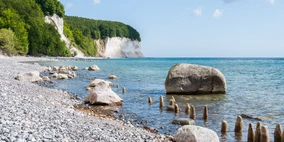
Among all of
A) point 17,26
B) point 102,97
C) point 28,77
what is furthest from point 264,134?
point 17,26

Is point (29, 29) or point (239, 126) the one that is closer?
point (239, 126)

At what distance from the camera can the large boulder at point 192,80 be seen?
75.2ft

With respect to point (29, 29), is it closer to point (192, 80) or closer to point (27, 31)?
point (27, 31)

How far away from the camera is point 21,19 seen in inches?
A: 3324

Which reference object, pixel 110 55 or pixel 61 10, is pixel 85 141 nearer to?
pixel 61 10

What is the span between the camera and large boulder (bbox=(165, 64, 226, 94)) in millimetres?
22922

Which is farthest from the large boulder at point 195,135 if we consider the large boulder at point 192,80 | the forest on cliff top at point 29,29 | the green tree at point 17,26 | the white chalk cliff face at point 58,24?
the white chalk cliff face at point 58,24

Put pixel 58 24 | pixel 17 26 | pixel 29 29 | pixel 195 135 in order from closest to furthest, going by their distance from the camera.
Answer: pixel 195 135, pixel 17 26, pixel 29 29, pixel 58 24

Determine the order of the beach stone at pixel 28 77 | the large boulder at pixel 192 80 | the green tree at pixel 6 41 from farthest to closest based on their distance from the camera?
the green tree at pixel 6 41 < the beach stone at pixel 28 77 < the large boulder at pixel 192 80

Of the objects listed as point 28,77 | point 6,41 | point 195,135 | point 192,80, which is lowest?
point 195,135

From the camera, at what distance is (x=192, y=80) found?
23031 mm

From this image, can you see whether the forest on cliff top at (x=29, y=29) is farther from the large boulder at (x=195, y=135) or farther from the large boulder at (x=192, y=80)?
the large boulder at (x=195, y=135)

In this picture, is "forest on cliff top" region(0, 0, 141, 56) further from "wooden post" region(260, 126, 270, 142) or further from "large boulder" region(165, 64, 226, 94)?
"wooden post" region(260, 126, 270, 142)

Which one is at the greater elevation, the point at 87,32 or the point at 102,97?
the point at 87,32
